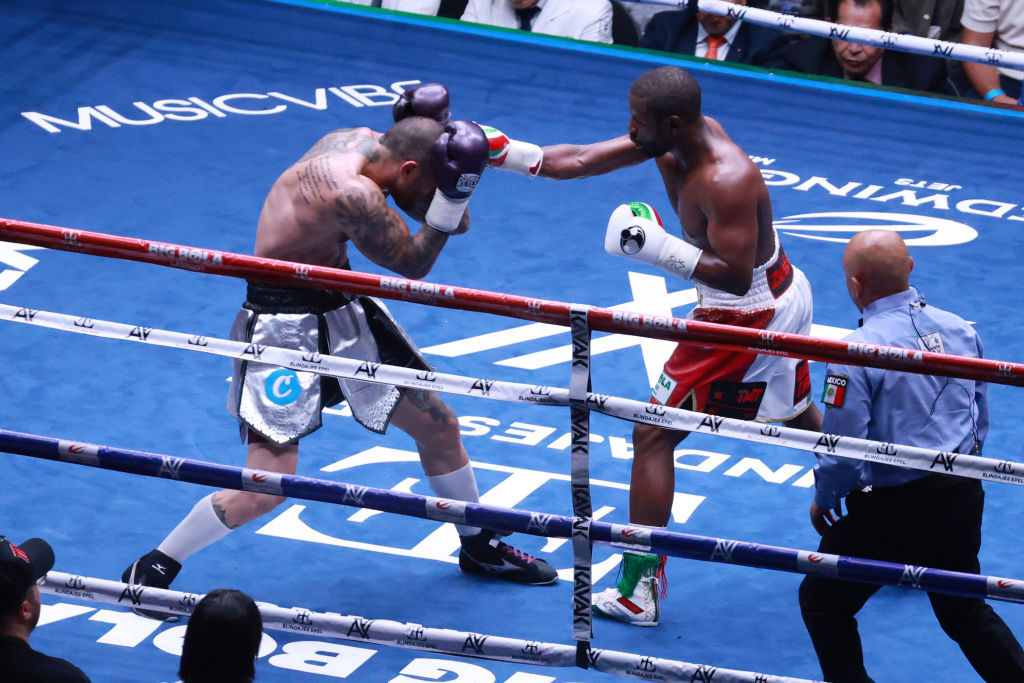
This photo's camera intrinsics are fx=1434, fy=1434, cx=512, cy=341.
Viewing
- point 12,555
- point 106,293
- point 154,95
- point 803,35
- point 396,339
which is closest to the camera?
point 12,555

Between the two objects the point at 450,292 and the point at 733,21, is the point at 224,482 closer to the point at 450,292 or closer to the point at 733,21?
the point at 450,292

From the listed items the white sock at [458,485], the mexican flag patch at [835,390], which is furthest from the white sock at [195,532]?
the mexican flag patch at [835,390]

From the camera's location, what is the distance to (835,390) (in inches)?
120

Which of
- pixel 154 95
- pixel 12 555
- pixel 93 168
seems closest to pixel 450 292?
pixel 12 555

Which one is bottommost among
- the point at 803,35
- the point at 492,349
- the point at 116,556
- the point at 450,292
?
the point at 116,556

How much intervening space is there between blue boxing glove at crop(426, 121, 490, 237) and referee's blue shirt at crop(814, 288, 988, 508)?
3.46 feet

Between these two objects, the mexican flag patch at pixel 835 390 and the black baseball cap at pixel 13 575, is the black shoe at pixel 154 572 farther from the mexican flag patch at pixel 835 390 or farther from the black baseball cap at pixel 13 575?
the mexican flag patch at pixel 835 390

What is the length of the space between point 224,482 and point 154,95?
184 inches

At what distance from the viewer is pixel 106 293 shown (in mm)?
5297

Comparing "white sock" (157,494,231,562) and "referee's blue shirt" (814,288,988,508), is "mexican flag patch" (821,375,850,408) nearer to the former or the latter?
"referee's blue shirt" (814,288,988,508)

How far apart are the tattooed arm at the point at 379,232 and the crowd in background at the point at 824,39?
13.2 feet

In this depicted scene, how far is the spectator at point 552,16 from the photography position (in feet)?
25.1

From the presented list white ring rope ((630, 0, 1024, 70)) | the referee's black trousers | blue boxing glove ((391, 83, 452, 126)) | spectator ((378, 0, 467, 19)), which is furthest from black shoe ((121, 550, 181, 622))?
spectator ((378, 0, 467, 19))

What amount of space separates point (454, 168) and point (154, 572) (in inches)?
49.1
